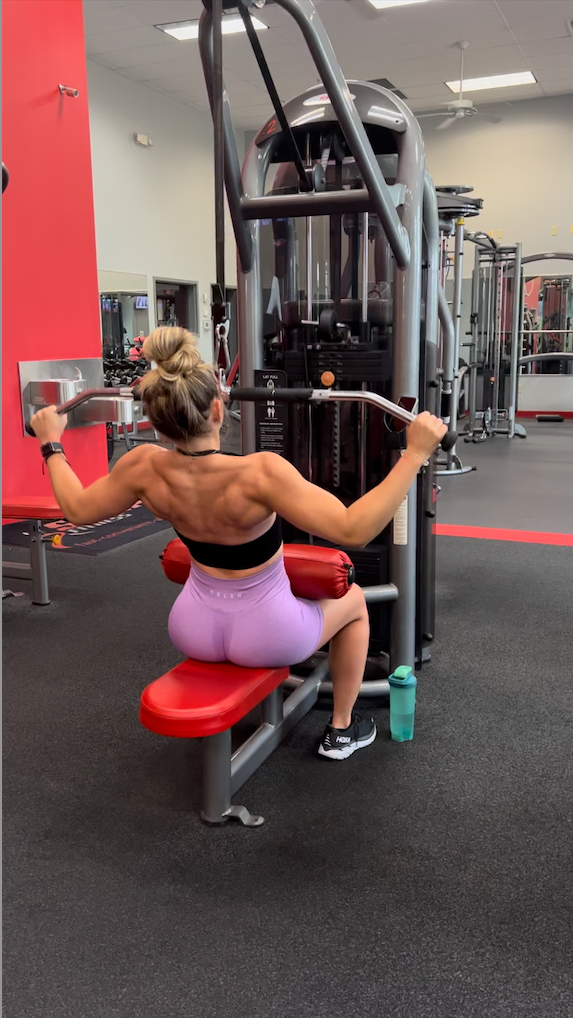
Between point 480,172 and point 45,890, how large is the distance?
1068 centimetres

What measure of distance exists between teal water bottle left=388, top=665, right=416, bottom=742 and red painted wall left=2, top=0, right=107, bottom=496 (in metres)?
2.84

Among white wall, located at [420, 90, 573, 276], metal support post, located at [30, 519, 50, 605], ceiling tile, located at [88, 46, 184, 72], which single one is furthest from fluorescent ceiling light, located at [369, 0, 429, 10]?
metal support post, located at [30, 519, 50, 605]

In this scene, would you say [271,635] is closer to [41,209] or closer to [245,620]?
[245,620]

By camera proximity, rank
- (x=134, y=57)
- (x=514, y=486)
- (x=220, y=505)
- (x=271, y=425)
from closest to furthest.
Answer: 1. (x=220, y=505)
2. (x=271, y=425)
3. (x=514, y=486)
4. (x=134, y=57)

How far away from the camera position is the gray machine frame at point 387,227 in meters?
2.19

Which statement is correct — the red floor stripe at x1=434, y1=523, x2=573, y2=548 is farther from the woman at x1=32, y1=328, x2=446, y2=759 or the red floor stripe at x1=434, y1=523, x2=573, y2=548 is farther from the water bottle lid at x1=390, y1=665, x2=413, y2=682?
the woman at x1=32, y1=328, x2=446, y2=759

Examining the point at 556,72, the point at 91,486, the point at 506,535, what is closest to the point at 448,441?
the point at 91,486

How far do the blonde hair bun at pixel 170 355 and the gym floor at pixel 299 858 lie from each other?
117 cm

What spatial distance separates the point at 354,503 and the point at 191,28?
7262 millimetres

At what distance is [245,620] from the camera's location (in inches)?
78.2

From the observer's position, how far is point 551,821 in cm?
206

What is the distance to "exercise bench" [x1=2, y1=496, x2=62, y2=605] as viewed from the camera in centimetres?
364

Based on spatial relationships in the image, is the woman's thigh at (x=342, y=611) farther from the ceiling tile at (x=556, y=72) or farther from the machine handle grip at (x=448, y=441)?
the ceiling tile at (x=556, y=72)

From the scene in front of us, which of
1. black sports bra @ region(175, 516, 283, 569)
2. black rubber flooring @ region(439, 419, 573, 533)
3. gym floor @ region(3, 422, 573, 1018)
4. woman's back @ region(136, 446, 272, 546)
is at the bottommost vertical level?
gym floor @ region(3, 422, 573, 1018)
